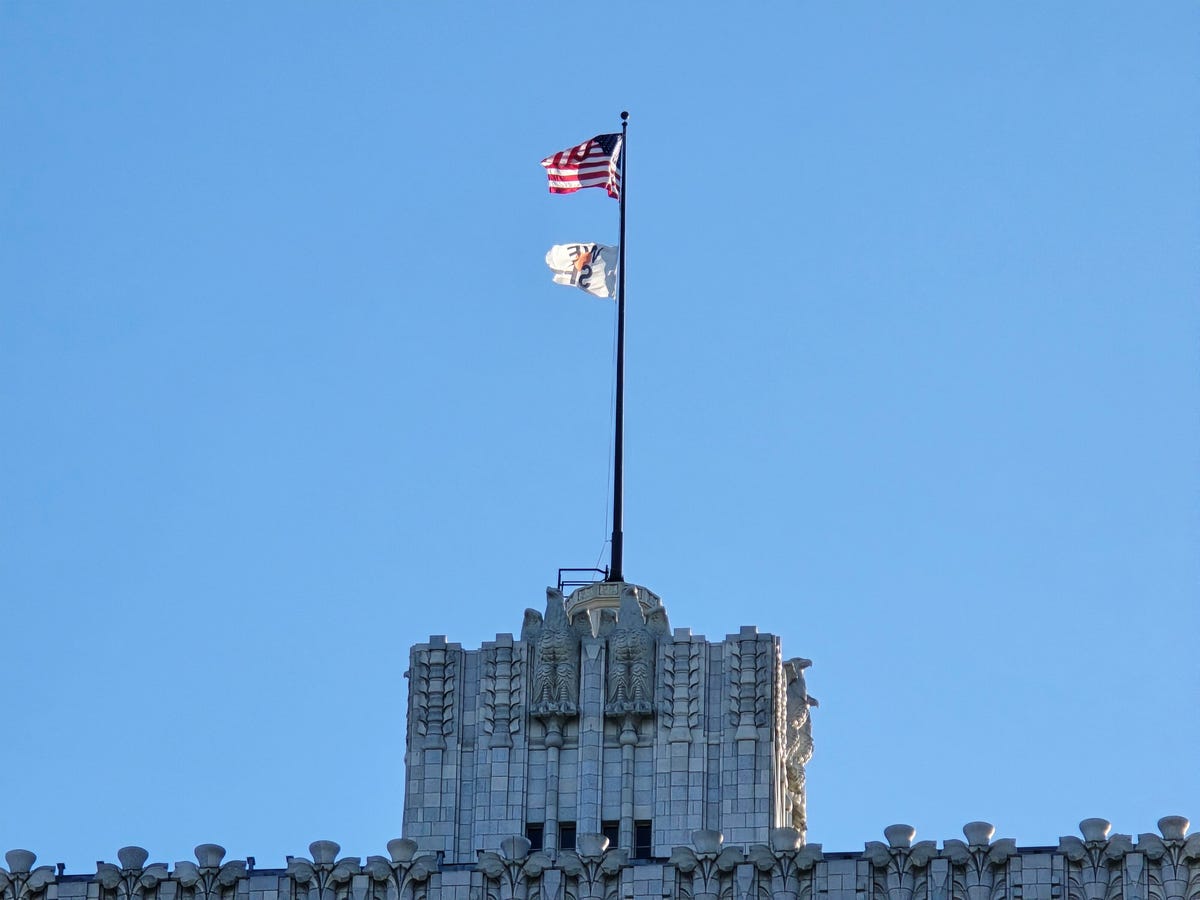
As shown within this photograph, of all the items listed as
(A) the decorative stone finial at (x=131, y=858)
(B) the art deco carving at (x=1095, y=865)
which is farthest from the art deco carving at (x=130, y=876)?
(B) the art deco carving at (x=1095, y=865)

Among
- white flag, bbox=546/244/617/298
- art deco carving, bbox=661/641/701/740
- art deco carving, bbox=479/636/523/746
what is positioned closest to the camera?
art deco carving, bbox=661/641/701/740

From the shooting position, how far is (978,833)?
109250 mm

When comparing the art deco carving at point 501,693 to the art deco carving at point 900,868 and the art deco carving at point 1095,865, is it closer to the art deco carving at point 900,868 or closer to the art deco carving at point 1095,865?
the art deco carving at point 900,868

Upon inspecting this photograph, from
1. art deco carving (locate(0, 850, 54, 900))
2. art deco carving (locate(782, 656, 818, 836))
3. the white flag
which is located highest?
the white flag

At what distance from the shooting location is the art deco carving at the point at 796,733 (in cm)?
11938

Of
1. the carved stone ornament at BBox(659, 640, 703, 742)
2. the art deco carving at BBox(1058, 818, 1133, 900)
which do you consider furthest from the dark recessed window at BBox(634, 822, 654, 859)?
the art deco carving at BBox(1058, 818, 1133, 900)

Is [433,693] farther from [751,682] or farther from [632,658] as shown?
[751,682]

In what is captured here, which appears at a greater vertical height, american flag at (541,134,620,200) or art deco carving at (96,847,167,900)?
american flag at (541,134,620,200)

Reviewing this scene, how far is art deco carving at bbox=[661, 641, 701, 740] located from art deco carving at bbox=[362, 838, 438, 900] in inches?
322

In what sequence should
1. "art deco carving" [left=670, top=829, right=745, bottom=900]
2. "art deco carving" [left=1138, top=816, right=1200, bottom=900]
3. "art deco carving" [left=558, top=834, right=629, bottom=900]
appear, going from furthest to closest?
"art deco carving" [left=558, top=834, right=629, bottom=900], "art deco carving" [left=670, top=829, right=745, bottom=900], "art deco carving" [left=1138, top=816, right=1200, bottom=900]

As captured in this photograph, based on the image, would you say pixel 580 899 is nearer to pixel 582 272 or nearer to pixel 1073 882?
pixel 1073 882

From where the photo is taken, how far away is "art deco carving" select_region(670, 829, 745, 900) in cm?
10994

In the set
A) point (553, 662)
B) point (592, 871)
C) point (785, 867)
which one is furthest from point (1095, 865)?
point (553, 662)

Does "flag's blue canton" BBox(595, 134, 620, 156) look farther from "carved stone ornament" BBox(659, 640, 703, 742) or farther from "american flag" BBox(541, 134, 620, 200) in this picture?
"carved stone ornament" BBox(659, 640, 703, 742)
